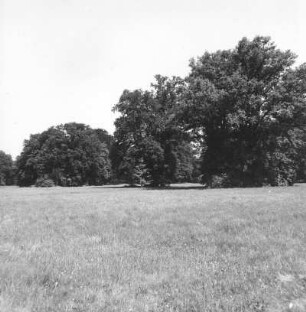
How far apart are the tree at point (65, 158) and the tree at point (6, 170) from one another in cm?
3508

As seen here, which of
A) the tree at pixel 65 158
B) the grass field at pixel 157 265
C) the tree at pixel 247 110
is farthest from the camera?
the tree at pixel 65 158

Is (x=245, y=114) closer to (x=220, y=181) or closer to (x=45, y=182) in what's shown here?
(x=220, y=181)

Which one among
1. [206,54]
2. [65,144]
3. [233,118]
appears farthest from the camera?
[65,144]

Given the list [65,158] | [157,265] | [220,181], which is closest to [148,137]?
[220,181]

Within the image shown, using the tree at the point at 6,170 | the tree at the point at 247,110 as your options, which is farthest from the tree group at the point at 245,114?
the tree at the point at 6,170

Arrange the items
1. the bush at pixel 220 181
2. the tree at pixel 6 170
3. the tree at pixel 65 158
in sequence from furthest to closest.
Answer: the tree at pixel 6 170 → the tree at pixel 65 158 → the bush at pixel 220 181

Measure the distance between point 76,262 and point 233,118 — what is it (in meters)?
34.0

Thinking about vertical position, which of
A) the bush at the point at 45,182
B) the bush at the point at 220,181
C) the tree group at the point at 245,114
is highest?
the tree group at the point at 245,114

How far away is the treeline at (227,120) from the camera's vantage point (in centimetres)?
4144

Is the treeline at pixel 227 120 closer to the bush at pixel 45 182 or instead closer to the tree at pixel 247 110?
the tree at pixel 247 110

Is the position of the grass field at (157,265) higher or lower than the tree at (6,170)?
lower

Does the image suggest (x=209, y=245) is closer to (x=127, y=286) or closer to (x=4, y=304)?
(x=127, y=286)

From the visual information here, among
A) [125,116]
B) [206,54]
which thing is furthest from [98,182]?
[206,54]

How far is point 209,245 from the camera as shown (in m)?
9.88
